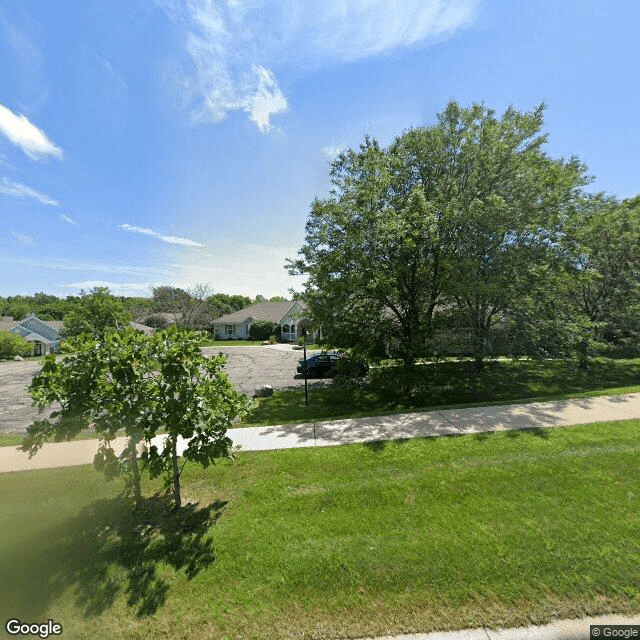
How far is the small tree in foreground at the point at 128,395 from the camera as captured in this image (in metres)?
4.50

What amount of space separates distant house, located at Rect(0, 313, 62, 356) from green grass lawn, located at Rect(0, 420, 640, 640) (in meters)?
49.5

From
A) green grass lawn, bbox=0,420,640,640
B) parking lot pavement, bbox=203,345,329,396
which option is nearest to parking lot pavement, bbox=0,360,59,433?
green grass lawn, bbox=0,420,640,640

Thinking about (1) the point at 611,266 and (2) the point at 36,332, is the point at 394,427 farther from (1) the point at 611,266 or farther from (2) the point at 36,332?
(2) the point at 36,332

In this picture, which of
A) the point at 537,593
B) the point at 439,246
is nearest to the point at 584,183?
the point at 439,246

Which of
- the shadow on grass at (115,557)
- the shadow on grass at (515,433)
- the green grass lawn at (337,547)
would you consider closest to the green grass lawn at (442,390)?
the shadow on grass at (515,433)

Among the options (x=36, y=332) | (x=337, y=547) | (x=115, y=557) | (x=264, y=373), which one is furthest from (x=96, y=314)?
(x=337, y=547)

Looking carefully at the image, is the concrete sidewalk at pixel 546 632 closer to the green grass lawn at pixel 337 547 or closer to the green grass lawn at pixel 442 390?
the green grass lawn at pixel 337 547

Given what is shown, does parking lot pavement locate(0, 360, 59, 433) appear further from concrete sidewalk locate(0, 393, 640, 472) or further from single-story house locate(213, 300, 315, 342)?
single-story house locate(213, 300, 315, 342)

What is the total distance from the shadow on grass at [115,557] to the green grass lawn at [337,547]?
0.07 ft

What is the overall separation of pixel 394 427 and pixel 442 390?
6.39 meters

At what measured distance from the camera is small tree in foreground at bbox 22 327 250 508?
4.50 metres

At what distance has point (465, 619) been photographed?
3.11m

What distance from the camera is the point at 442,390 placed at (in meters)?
13.6

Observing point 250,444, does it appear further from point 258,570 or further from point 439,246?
point 439,246
